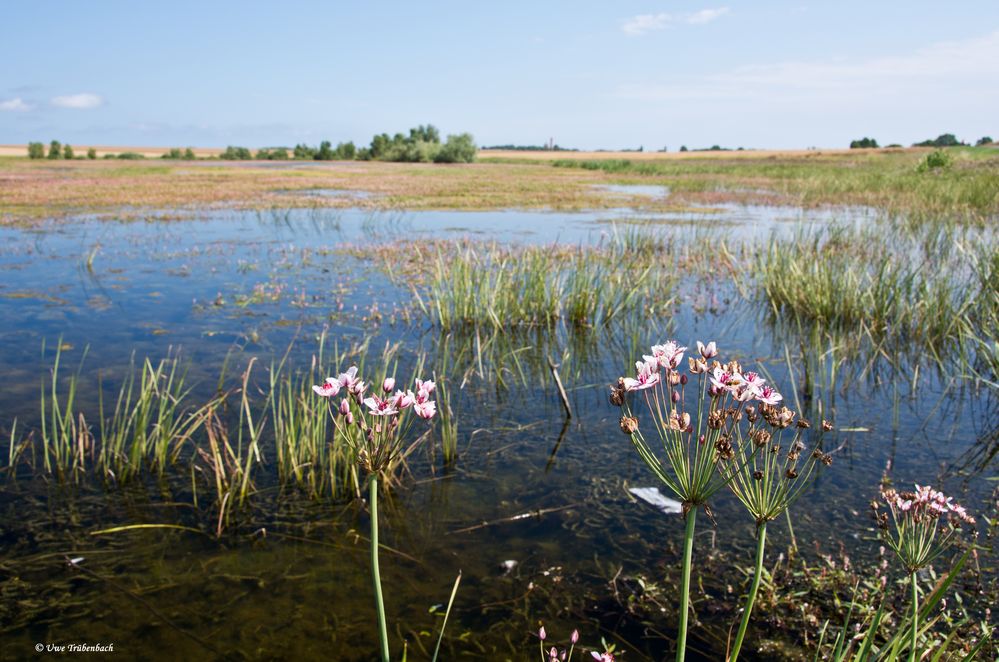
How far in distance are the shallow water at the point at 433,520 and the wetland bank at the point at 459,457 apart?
0.06 ft

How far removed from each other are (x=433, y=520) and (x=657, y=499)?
4.79ft

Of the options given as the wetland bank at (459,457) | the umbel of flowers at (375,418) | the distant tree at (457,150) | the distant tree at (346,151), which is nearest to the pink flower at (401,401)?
the umbel of flowers at (375,418)

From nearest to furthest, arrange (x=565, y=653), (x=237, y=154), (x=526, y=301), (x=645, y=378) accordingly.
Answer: (x=645, y=378) → (x=565, y=653) → (x=526, y=301) → (x=237, y=154)

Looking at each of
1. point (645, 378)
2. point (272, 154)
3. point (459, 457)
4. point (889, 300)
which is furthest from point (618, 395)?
point (272, 154)

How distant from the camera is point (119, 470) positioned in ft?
14.1

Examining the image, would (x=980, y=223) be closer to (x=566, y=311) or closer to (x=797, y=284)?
(x=797, y=284)

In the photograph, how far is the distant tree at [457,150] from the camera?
64.7 meters

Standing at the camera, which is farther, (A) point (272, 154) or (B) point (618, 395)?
(A) point (272, 154)

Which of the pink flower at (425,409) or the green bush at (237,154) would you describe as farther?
the green bush at (237,154)

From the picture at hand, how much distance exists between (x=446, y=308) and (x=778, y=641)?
553 centimetres

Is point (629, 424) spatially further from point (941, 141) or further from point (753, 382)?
point (941, 141)

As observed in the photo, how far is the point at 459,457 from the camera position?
15.7 ft

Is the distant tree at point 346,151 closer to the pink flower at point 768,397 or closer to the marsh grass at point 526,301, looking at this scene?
the marsh grass at point 526,301

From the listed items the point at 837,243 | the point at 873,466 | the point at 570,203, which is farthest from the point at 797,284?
the point at 570,203
